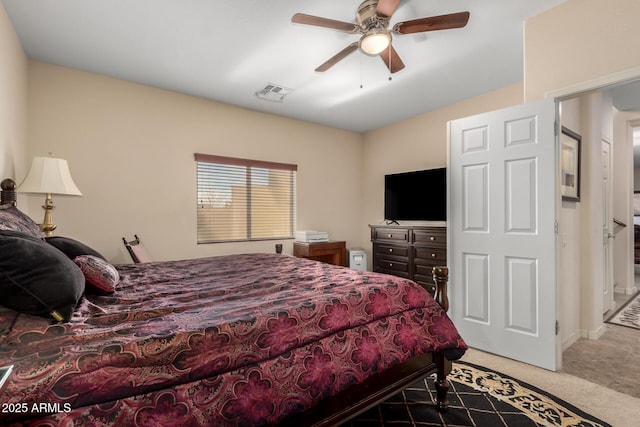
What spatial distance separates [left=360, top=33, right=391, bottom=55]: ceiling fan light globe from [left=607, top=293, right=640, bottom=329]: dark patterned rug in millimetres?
3771

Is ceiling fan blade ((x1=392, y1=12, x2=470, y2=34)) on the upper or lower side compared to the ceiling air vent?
lower

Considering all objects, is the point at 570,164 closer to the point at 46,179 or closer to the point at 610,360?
the point at 610,360

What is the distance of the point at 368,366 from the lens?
4.65 ft

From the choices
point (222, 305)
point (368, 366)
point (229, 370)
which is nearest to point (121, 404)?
point (229, 370)

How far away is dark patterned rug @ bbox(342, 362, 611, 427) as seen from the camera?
67.6 inches

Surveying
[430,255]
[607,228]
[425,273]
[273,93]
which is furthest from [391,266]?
[273,93]

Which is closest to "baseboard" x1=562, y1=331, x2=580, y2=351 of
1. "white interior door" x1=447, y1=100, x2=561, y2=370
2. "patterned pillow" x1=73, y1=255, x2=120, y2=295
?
"white interior door" x1=447, y1=100, x2=561, y2=370

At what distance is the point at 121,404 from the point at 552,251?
107 inches

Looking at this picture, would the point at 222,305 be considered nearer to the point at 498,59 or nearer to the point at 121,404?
the point at 121,404

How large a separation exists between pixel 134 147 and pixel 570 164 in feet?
14.5

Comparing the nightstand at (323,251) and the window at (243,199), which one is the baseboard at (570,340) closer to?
the nightstand at (323,251)

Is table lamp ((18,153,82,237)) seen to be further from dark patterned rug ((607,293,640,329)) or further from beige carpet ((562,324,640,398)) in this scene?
dark patterned rug ((607,293,640,329))

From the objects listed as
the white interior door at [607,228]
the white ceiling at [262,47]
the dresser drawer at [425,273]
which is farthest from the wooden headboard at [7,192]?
the white interior door at [607,228]

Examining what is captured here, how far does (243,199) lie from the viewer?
433 cm
